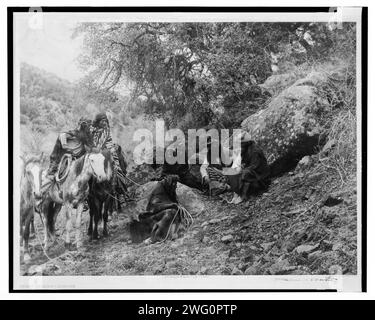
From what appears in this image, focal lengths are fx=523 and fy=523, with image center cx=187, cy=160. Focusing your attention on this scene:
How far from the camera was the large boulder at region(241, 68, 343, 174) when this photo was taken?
452 centimetres

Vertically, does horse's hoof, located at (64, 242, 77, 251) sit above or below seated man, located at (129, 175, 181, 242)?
below

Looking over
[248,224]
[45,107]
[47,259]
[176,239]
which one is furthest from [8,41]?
[248,224]

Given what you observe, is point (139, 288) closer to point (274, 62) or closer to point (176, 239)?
point (176, 239)

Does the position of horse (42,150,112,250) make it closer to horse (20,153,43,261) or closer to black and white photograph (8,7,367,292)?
black and white photograph (8,7,367,292)

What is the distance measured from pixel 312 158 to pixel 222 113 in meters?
0.87

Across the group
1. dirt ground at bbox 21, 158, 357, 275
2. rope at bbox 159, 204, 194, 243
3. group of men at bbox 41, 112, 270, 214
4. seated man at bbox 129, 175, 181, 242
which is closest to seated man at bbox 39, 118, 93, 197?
group of men at bbox 41, 112, 270, 214

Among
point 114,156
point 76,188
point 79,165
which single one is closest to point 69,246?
point 76,188

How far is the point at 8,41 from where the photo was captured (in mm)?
4457

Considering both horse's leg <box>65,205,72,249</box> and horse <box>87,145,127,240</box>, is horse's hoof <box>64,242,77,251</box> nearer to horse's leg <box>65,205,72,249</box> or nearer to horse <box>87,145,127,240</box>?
horse's leg <box>65,205,72,249</box>

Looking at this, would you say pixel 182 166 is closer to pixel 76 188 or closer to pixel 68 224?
pixel 76 188

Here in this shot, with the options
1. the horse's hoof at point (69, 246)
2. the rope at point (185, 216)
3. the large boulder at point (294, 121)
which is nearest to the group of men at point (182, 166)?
the large boulder at point (294, 121)

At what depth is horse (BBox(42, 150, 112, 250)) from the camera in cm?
452

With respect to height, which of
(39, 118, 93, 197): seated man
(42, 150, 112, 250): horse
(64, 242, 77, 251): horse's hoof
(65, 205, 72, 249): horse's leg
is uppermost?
(39, 118, 93, 197): seated man

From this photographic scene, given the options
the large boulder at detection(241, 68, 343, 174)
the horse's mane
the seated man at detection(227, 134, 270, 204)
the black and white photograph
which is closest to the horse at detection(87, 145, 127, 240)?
the black and white photograph
